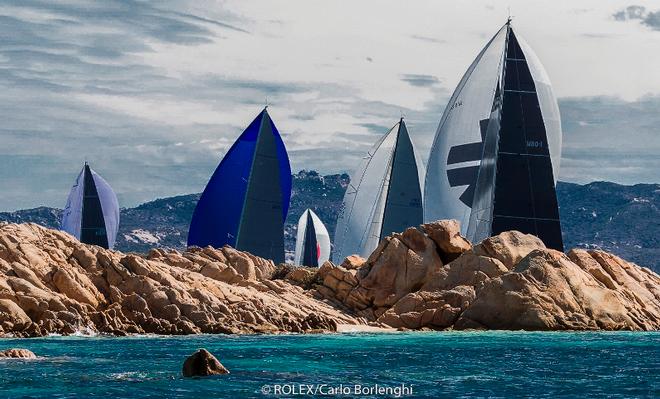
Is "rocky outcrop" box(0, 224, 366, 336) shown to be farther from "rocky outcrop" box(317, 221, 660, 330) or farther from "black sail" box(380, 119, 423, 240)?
"black sail" box(380, 119, 423, 240)

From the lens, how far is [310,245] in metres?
133

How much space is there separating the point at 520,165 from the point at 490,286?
39.6ft

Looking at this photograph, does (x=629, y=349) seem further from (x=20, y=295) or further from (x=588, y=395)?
(x=20, y=295)

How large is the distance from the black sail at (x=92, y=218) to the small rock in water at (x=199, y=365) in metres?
65.9

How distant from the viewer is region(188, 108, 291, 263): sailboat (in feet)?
270

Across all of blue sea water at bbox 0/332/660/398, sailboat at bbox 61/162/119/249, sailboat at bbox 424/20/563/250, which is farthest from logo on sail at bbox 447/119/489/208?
sailboat at bbox 61/162/119/249

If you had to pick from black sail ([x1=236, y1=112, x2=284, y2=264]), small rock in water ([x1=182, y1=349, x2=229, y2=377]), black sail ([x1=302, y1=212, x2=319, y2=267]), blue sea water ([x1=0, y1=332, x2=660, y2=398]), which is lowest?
black sail ([x1=302, y1=212, x2=319, y2=267])

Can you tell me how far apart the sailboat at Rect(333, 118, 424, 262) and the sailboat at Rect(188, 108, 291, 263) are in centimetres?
1061

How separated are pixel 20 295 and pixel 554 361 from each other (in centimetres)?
2201

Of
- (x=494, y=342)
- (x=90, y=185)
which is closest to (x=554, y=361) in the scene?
(x=494, y=342)

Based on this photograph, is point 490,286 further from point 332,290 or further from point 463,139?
point 463,139

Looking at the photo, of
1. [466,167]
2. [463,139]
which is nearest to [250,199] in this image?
[466,167]

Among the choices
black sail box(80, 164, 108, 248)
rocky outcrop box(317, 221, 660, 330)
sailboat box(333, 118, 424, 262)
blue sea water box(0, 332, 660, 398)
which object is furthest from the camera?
black sail box(80, 164, 108, 248)

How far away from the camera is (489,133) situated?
6944 centimetres
